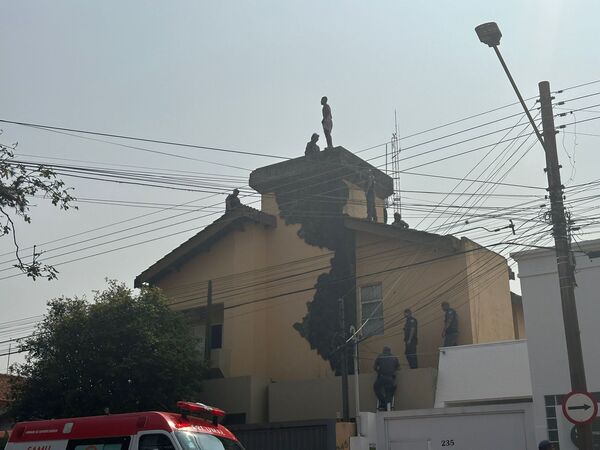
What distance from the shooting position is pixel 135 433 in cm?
1174

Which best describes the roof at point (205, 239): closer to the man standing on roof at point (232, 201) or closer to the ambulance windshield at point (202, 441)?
the man standing on roof at point (232, 201)

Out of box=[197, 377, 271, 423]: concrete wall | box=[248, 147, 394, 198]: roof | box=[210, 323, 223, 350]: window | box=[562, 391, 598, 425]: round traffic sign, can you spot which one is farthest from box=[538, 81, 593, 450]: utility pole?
box=[210, 323, 223, 350]: window

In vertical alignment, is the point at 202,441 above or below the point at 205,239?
below

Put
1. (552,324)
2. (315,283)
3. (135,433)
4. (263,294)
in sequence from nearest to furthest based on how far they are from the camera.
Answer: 1. (135,433)
2. (552,324)
3. (315,283)
4. (263,294)

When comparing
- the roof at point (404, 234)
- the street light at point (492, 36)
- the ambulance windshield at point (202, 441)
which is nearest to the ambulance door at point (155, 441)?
the ambulance windshield at point (202, 441)

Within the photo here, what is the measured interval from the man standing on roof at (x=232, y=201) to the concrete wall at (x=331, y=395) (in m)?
6.71

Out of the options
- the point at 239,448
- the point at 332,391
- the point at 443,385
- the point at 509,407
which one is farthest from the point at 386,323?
the point at 239,448

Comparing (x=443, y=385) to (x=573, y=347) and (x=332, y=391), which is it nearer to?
(x=332, y=391)

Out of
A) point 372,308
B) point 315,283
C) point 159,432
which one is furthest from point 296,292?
point 159,432

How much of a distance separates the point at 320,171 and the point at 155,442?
17606mm

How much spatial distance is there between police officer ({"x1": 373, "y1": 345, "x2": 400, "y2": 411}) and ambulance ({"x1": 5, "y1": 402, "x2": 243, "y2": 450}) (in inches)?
423

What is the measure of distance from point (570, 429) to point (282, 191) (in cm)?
1553

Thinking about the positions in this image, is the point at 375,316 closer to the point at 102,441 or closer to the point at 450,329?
the point at 450,329

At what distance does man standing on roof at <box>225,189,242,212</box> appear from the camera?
28547mm
